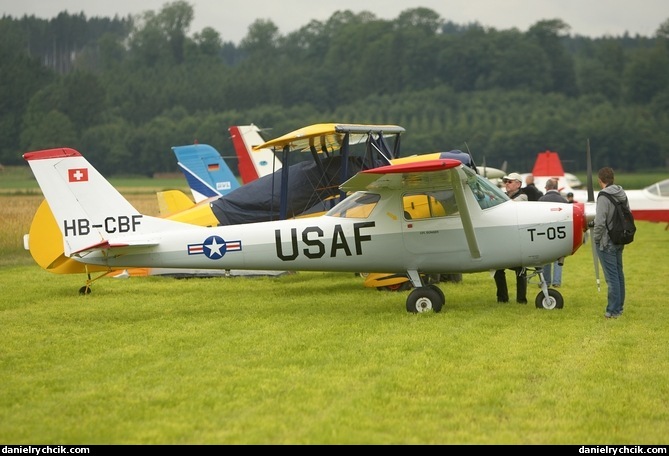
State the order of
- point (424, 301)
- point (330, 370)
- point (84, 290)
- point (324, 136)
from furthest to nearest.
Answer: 1. point (324, 136)
2. point (84, 290)
3. point (424, 301)
4. point (330, 370)

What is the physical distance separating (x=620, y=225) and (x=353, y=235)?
335cm

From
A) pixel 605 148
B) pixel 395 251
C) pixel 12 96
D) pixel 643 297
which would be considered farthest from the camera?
pixel 605 148

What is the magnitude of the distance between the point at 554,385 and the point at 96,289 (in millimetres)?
9626

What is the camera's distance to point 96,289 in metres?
15.6

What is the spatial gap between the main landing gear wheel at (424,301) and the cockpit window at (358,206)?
4.06ft

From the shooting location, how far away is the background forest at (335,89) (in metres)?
73.3

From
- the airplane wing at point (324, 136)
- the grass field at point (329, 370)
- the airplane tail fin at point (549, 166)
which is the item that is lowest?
the airplane tail fin at point (549, 166)

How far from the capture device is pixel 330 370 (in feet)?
27.8

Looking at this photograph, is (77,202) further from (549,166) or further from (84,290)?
(549,166)

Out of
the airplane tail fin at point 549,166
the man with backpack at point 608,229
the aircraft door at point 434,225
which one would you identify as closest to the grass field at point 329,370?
the man with backpack at point 608,229

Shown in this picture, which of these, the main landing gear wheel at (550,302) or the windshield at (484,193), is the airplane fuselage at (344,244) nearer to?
the windshield at (484,193)

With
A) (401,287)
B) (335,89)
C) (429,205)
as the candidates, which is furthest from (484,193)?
(335,89)

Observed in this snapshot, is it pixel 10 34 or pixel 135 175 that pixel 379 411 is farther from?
pixel 135 175

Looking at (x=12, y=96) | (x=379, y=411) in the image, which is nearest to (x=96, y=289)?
(x=379, y=411)
